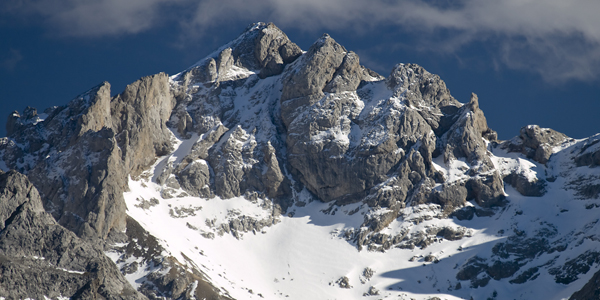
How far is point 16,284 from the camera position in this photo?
507 feet

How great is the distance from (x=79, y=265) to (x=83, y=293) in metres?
11.5

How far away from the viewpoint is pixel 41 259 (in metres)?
166

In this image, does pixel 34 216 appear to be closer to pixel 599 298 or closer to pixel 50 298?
pixel 50 298

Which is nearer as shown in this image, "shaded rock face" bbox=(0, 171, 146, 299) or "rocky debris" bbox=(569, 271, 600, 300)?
"shaded rock face" bbox=(0, 171, 146, 299)

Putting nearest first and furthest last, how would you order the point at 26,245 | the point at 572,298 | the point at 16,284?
the point at 16,284
the point at 26,245
the point at 572,298

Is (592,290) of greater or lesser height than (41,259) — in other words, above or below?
above

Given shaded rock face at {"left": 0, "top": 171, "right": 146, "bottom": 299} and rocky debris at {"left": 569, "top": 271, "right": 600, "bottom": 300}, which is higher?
rocky debris at {"left": 569, "top": 271, "right": 600, "bottom": 300}

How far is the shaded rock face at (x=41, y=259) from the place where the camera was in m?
157

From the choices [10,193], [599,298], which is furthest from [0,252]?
[599,298]

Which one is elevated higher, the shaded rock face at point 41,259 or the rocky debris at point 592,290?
the rocky debris at point 592,290

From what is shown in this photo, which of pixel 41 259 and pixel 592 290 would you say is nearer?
pixel 41 259

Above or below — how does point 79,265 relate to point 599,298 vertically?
below

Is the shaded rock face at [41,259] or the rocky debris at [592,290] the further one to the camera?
the rocky debris at [592,290]

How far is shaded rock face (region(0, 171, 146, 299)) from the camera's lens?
515 feet
